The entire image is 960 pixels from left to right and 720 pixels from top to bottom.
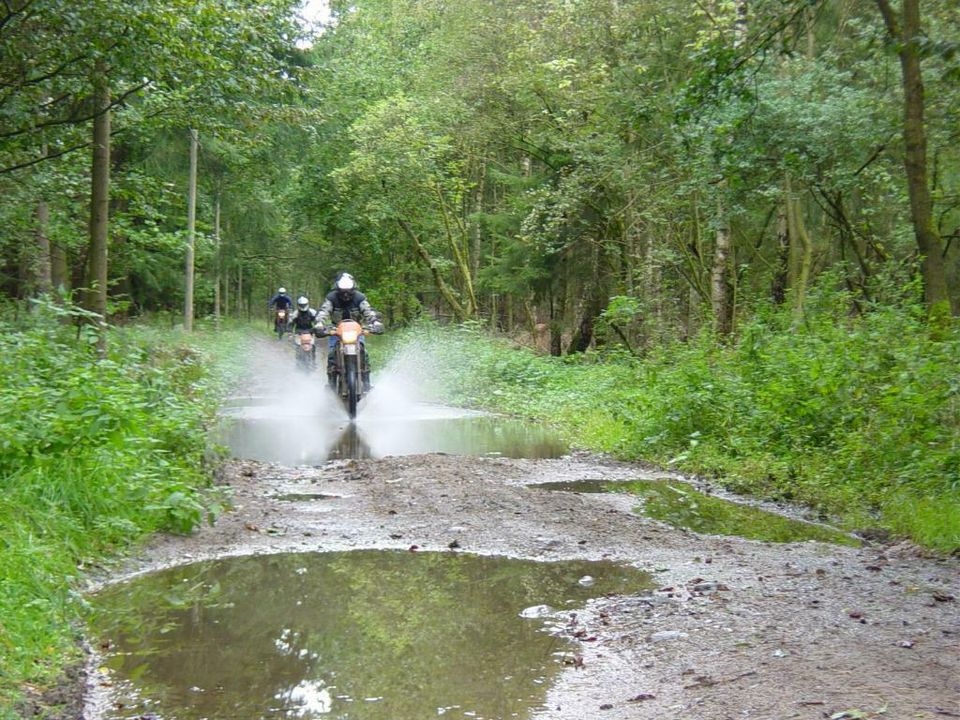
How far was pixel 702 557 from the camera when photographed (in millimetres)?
7129

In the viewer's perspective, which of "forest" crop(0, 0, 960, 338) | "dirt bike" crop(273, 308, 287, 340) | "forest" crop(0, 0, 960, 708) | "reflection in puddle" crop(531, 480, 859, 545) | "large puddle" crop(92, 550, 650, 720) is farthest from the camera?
"dirt bike" crop(273, 308, 287, 340)

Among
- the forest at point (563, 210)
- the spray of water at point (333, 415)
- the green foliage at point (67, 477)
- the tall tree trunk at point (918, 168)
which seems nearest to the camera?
the green foliage at point (67, 477)

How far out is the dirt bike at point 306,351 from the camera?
80.3ft

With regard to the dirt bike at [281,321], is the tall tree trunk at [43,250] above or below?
above

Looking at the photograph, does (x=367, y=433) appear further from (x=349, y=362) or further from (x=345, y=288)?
(x=345, y=288)

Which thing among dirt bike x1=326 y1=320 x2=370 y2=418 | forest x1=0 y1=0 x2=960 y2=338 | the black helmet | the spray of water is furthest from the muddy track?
the black helmet

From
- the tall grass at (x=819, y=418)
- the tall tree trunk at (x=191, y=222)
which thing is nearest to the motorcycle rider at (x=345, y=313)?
the tall grass at (x=819, y=418)

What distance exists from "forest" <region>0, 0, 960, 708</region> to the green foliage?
0.04 m

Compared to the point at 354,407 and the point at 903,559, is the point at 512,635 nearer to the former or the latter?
the point at 903,559

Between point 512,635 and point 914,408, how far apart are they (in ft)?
19.3

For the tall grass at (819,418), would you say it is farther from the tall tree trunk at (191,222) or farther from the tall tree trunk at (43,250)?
the tall tree trunk at (191,222)

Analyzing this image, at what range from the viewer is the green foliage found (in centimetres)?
531

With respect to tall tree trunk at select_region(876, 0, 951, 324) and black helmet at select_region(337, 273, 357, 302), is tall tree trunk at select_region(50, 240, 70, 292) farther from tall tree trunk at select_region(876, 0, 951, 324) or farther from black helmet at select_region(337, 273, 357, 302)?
tall tree trunk at select_region(876, 0, 951, 324)

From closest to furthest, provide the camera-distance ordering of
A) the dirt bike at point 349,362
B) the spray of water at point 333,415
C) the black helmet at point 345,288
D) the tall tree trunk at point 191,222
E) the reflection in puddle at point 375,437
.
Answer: the reflection in puddle at point 375,437
the spray of water at point 333,415
the dirt bike at point 349,362
the black helmet at point 345,288
the tall tree trunk at point 191,222
